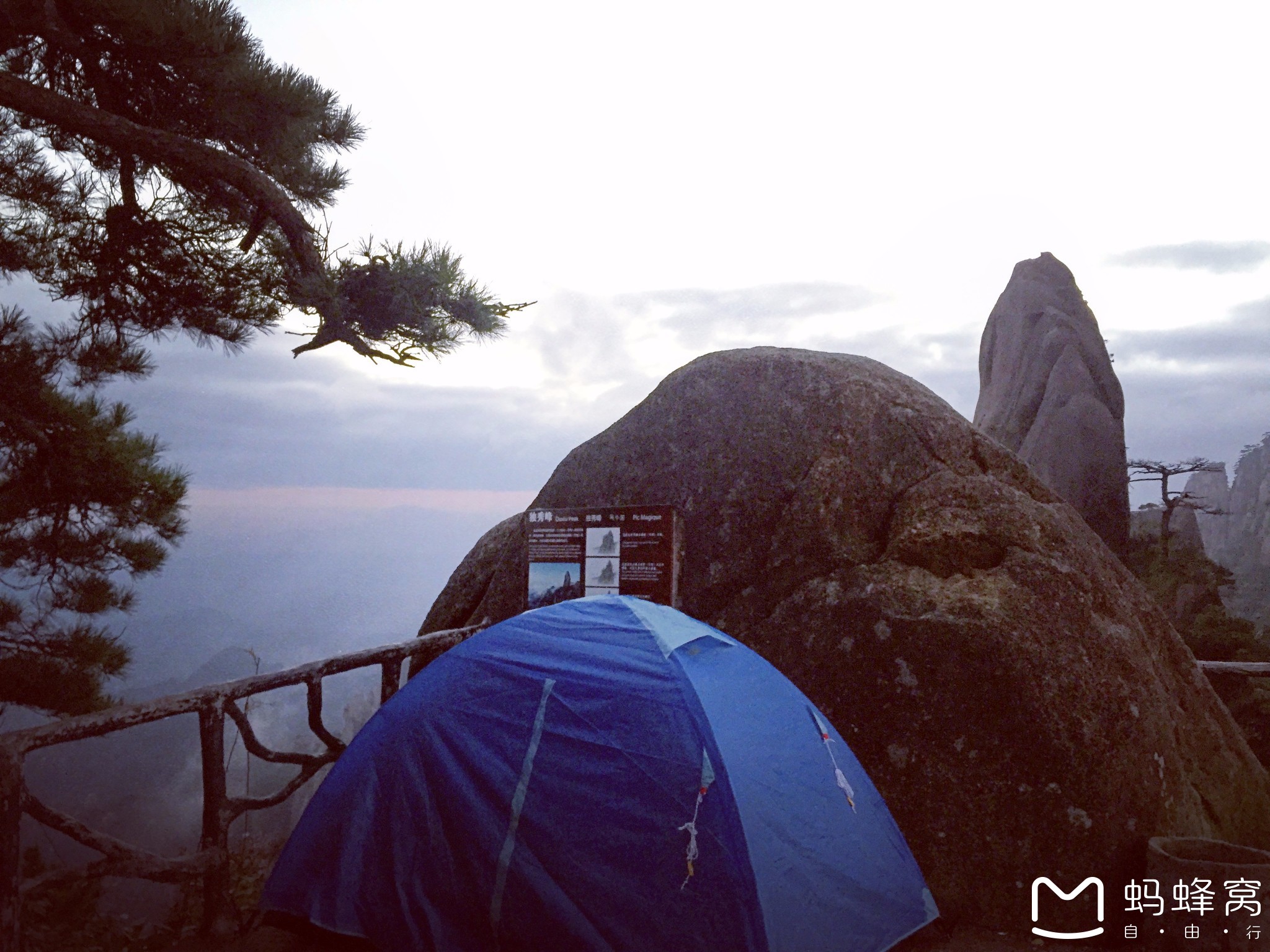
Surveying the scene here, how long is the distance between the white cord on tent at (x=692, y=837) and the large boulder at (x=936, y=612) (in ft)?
7.39

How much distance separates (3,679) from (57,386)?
3141 millimetres

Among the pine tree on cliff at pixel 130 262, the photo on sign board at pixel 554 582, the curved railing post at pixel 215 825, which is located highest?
the pine tree on cliff at pixel 130 262

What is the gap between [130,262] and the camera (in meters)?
7.61

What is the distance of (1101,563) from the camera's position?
6.60 m

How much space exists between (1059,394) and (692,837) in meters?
19.9

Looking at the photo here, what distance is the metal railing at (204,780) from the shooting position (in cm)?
370

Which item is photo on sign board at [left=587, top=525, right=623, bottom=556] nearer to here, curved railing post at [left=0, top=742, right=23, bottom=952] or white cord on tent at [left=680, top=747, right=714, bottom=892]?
white cord on tent at [left=680, top=747, right=714, bottom=892]

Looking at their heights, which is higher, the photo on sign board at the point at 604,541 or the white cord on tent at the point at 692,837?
the photo on sign board at the point at 604,541

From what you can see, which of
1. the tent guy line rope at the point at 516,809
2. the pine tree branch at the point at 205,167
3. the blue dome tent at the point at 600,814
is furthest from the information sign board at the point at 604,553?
the tent guy line rope at the point at 516,809

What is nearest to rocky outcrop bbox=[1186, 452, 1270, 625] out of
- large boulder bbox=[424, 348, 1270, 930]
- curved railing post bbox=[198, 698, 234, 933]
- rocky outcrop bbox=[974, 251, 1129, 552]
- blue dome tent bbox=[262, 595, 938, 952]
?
rocky outcrop bbox=[974, 251, 1129, 552]

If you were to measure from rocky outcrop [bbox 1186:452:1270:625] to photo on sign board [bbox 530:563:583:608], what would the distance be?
40875mm

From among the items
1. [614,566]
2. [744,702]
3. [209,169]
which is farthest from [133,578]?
[744,702]

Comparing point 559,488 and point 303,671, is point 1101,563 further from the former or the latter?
point 303,671

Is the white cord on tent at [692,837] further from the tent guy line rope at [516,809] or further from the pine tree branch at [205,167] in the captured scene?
the pine tree branch at [205,167]
